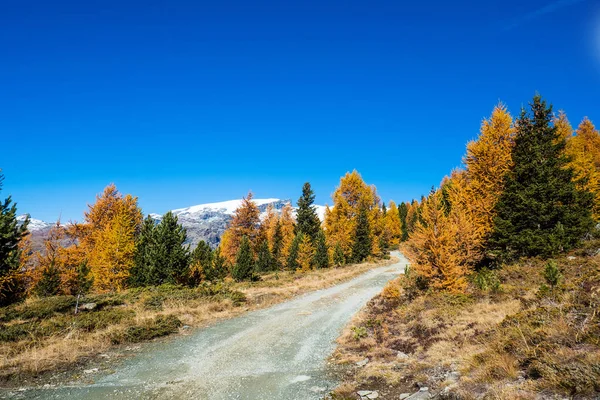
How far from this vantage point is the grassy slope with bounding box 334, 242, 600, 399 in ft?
18.8

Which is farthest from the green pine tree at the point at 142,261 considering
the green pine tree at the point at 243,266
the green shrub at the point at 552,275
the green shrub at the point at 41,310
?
the green shrub at the point at 552,275

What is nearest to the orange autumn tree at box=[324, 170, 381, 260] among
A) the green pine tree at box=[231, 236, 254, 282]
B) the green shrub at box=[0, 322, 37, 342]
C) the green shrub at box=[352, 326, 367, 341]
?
the green pine tree at box=[231, 236, 254, 282]

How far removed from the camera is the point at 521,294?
13688 millimetres

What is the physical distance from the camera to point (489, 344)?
28.1ft

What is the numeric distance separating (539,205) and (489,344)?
14597 mm

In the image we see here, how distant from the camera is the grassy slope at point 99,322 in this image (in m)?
10.1

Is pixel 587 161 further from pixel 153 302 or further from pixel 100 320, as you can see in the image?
pixel 100 320

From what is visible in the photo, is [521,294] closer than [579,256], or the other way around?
[521,294]

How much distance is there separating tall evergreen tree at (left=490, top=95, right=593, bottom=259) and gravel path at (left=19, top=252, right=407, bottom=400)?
477 inches

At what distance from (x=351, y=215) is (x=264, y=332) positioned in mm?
35841

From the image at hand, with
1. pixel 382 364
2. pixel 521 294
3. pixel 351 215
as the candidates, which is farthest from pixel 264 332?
pixel 351 215

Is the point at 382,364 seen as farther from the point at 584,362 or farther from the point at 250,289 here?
the point at 250,289

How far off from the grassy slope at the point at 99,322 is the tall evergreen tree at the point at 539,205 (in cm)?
1616

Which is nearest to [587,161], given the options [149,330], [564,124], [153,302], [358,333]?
[564,124]
